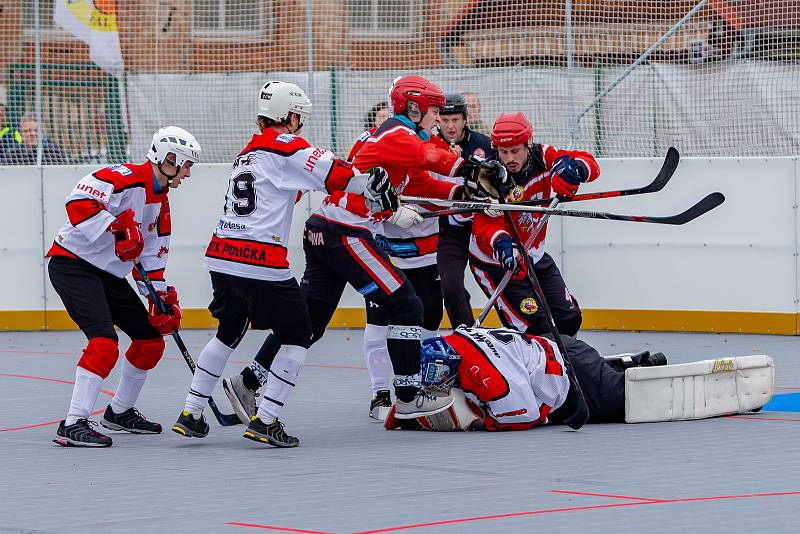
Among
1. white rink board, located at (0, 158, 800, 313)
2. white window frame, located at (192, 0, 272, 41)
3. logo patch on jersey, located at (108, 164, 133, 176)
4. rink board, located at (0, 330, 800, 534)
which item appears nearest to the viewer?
rink board, located at (0, 330, 800, 534)

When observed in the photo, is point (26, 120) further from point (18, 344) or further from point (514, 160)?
point (514, 160)

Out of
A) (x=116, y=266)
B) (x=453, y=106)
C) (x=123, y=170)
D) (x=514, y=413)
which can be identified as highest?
(x=453, y=106)

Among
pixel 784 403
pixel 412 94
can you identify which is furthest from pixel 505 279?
pixel 784 403

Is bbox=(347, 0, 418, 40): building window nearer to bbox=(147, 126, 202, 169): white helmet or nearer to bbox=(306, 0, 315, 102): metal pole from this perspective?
bbox=(306, 0, 315, 102): metal pole

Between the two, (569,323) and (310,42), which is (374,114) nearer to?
(310,42)

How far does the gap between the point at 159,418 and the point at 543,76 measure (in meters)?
5.14

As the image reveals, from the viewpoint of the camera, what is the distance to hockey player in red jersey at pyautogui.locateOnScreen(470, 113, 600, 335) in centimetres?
711

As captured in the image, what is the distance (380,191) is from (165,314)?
1279 millimetres

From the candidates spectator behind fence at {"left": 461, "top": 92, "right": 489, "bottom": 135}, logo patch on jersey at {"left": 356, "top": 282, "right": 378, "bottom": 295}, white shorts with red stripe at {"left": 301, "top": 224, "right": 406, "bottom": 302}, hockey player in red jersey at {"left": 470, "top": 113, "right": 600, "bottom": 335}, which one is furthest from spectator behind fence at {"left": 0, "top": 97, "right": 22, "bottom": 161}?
logo patch on jersey at {"left": 356, "top": 282, "right": 378, "bottom": 295}

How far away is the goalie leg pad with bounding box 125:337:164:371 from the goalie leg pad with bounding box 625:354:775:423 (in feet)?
7.12

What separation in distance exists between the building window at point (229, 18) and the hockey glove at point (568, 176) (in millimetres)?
5703

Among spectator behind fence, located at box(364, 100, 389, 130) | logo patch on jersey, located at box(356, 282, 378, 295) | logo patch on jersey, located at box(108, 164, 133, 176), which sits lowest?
logo patch on jersey, located at box(356, 282, 378, 295)

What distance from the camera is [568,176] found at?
709 centimetres

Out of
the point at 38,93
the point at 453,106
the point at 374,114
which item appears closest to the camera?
the point at 453,106
